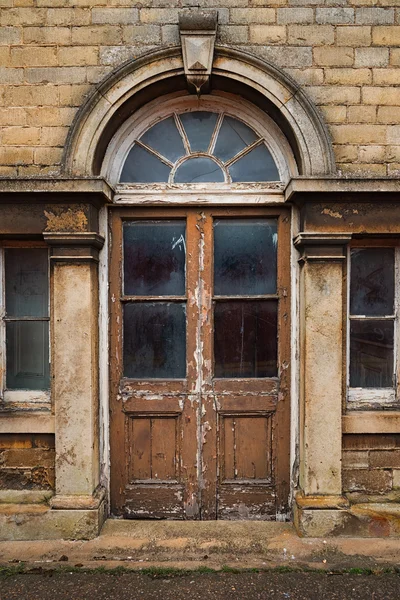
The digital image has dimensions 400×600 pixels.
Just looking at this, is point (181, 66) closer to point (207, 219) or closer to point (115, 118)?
point (115, 118)

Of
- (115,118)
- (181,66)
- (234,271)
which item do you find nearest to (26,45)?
(115,118)

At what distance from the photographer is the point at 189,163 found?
408cm

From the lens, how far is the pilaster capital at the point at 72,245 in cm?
374

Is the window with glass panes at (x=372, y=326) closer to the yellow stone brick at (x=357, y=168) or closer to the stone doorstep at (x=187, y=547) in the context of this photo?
the yellow stone brick at (x=357, y=168)

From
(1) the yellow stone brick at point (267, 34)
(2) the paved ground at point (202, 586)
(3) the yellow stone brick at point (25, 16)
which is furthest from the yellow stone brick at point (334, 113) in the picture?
(2) the paved ground at point (202, 586)

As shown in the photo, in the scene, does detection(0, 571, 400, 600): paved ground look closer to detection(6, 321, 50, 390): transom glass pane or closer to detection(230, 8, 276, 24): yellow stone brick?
detection(6, 321, 50, 390): transom glass pane

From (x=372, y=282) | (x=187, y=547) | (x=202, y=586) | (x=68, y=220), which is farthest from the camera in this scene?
(x=372, y=282)

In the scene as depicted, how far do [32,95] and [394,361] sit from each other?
3660 millimetres

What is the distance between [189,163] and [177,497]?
2.83 metres

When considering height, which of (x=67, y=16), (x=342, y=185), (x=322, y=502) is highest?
(x=67, y=16)

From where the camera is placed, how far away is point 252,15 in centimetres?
380

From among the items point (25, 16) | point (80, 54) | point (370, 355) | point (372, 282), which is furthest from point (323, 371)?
point (25, 16)

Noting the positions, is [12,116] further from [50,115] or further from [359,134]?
[359,134]

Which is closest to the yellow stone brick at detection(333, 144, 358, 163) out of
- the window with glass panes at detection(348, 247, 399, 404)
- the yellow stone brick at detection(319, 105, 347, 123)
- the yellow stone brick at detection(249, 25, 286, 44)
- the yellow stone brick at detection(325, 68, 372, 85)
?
the yellow stone brick at detection(319, 105, 347, 123)
